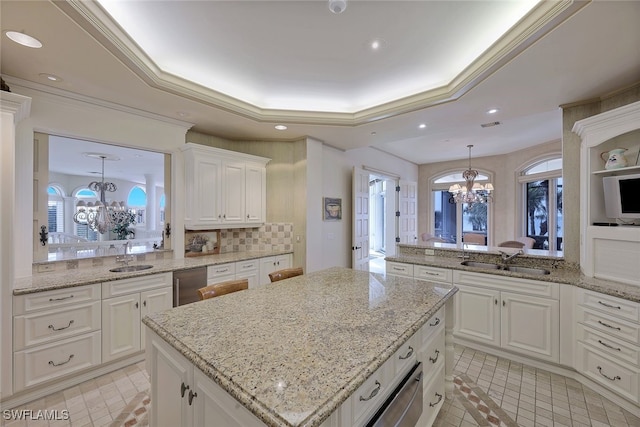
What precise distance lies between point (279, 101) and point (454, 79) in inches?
76.1

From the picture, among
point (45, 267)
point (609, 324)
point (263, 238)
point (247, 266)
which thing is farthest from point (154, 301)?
point (609, 324)

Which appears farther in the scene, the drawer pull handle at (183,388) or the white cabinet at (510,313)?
the white cabinet at (510,313)

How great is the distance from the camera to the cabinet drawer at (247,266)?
345cm

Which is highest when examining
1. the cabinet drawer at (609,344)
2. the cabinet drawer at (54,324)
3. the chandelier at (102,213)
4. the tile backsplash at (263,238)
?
the chandelier at (102,213)

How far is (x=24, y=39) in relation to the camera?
181 cm

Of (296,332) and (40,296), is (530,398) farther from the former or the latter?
(40,296)

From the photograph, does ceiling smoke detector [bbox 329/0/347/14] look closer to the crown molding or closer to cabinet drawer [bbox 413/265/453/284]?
the crown molding

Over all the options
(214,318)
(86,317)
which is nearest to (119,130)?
(86,317)

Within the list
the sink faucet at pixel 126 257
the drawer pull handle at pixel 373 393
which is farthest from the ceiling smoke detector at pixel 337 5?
the sink faucet at pixel 126 257

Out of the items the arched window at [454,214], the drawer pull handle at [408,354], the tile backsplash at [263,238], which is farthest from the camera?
the arched window at [454,214]

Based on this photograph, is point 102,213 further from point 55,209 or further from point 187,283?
point 187,283

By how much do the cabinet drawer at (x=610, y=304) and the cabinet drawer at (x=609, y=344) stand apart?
190 millimetres

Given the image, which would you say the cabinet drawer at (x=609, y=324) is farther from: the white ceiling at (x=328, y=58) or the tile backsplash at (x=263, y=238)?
the tile backsplash at (x=263, y=238)

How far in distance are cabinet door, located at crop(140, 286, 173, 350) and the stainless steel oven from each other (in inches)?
92.8
